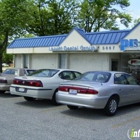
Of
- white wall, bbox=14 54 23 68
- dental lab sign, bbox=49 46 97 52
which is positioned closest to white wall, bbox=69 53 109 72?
dental lab sign, bbox=49 46 97 52

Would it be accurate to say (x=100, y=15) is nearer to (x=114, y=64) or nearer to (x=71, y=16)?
(x=71, y=16)

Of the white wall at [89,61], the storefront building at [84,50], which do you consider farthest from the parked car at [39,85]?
the white wall at [89,61]

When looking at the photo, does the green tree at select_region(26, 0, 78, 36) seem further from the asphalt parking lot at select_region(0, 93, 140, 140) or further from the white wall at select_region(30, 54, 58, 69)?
the asphalt parking lot at select_region(0, 93, 140, 140)

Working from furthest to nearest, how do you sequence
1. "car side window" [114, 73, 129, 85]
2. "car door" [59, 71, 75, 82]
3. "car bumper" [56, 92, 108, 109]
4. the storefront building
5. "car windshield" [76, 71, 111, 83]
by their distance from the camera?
the storefront building
"car door" [59, 71, 75, 82]
"car side window" [114, 73, 129, 85]
"car windshield" [76, 71, 111, 83]
"car bumper" [56, 92, 108, 109]

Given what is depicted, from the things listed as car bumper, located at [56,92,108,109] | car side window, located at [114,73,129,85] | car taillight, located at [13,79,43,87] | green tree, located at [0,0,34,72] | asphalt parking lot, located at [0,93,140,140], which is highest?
green tree, located at [0,0,34,72]

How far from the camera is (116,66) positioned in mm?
15859

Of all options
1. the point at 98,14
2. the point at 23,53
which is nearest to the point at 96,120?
the point at 23,53

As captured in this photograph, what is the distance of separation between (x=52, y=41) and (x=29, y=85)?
30.9 ft

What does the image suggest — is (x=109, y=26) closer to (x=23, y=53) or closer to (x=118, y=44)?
(x=23, y=53)

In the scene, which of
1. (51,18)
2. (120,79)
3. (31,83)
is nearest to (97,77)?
(120,79)

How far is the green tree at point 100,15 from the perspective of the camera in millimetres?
36875

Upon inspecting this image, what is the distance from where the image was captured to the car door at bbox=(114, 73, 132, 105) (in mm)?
7972

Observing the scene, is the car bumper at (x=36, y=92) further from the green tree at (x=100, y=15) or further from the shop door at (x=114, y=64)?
the green tree at (x=100, y=15)

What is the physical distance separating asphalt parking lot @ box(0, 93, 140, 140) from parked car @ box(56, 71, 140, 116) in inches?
17.0
